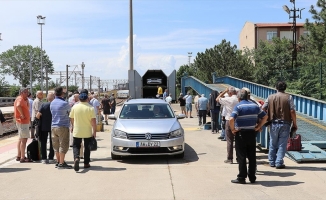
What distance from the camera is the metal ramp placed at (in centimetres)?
915

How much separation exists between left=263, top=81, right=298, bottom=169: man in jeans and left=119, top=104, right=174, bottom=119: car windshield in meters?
2.94

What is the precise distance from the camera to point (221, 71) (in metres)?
48.5

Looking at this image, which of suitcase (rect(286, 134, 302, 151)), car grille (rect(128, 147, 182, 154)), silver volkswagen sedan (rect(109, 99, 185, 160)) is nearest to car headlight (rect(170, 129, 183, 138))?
silver volkswagen sedan (rect(109, 99, 185, 160))

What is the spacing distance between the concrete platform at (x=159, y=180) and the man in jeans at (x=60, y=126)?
36cm

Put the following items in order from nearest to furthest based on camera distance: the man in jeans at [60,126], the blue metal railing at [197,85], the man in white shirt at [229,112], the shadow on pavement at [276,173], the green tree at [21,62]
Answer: the shadow on pavement at [276,173], the man in jeans at [60,126], the man in white shirt at [229,112], the blue metal railing at [197,85], the green tree at [21,62]

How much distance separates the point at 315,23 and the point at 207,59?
1638cm

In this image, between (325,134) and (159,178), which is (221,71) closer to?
(325,134)

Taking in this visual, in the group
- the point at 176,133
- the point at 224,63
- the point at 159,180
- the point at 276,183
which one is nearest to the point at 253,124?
the point at 276,183

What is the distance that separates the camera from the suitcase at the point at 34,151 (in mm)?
9680

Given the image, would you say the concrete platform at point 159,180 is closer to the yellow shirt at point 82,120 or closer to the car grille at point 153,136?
the car grille at point 153,136

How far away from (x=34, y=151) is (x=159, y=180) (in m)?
3.71

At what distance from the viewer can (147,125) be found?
31.6 ft

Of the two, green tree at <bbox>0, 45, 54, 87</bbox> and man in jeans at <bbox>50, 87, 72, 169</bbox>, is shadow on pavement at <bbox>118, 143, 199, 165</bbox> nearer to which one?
man in jeans at <bbox>50, 87, 72, 169</bbox>

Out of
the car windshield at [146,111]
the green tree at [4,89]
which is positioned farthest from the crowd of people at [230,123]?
the green tree at [4,89]
